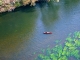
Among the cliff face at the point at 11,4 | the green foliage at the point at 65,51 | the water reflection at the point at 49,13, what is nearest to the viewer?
the green foliage at the point at 65,51

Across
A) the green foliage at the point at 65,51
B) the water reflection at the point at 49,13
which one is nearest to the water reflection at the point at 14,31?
the water reflection at the point at 49,13

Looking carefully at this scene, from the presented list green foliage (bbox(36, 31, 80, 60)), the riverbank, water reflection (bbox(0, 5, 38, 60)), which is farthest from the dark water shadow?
green foliage (bbox(36, 31, 80, 60))

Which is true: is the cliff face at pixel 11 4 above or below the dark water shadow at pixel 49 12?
above

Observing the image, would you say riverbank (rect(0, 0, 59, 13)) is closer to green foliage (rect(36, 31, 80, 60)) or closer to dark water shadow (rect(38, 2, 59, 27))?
dark water shadow (rect(38, 2, 59, 27))

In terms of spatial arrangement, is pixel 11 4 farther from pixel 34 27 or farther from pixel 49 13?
pixel 34 27

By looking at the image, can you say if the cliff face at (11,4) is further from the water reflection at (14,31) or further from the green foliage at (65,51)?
the green foliage at (65,51)

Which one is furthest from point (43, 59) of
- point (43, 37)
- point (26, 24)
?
point (26, 24)

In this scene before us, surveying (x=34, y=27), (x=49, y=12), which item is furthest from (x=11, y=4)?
(x=34, y=27)
